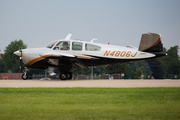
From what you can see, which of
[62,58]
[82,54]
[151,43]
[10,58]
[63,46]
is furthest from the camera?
[10,58]

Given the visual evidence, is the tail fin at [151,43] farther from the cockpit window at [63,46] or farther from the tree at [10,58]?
the tree at [10,58]

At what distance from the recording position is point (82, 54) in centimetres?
1619

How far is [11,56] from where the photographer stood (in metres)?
75.2

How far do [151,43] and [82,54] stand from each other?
5.17 metres

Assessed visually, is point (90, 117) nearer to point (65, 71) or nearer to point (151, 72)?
point (65, 71)

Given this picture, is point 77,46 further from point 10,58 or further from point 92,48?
point 10,58

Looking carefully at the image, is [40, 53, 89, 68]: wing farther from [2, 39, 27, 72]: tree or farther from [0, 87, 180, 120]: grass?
[2, 39, 27, 72]: tree

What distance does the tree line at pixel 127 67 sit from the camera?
74250 mm

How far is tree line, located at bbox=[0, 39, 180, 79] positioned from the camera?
74.2m

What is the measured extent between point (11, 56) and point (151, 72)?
242 ft

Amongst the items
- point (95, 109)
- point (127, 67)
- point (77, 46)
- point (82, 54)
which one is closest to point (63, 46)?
point (77, 46)

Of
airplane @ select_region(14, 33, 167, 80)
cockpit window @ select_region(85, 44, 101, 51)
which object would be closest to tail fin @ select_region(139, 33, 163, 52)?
airplane @ select_region(14, 33, 167, 80)

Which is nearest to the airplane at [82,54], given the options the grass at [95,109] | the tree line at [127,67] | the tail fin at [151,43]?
the tail fin at [151,43]

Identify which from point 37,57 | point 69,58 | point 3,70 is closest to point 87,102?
point 69,58
